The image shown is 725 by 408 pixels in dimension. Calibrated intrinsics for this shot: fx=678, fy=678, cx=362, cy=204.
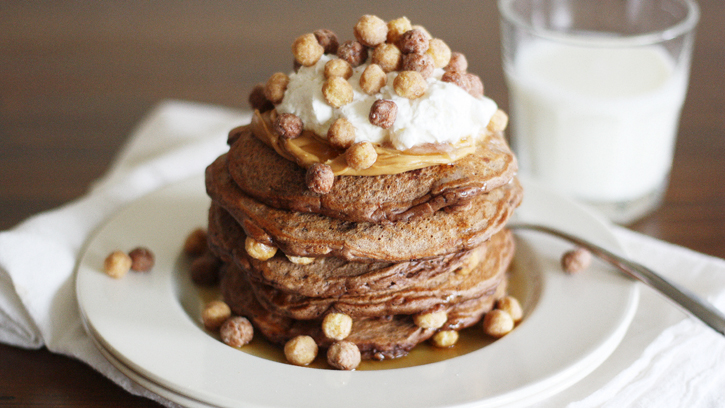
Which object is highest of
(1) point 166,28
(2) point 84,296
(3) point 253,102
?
(3) point 253,102

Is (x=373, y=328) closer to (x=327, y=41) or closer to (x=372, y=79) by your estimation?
(x=372, y=79)

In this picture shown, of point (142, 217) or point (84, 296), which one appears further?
point (142, 217)

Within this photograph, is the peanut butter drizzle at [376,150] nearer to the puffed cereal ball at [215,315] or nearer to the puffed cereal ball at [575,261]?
the puffed cereal ball at [215,315]

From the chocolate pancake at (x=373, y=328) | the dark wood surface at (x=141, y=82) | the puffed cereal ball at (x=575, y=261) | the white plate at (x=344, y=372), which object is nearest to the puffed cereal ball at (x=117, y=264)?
the white plate at (x=344, y=372)

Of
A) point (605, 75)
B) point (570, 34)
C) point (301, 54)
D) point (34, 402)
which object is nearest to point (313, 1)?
point (570, 34)

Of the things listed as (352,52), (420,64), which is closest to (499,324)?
(420,64)

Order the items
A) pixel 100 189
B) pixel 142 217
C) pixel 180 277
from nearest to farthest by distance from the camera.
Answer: pixel 180 277 → pixel 142 217 → pixel 100 189

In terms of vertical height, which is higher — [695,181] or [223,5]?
[223,5]

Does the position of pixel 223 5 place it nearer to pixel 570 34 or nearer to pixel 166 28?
pixel 166 28
